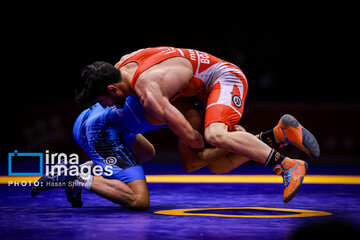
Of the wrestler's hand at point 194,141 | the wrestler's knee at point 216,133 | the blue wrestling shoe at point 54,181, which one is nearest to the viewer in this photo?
the wrestler's knee at point 216,133

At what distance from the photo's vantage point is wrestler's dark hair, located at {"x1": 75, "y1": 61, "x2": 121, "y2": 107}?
3.94 meters

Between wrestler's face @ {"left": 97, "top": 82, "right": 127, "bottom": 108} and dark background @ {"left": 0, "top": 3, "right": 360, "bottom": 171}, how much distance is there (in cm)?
634

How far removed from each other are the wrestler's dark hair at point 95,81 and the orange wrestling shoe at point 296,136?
123cm

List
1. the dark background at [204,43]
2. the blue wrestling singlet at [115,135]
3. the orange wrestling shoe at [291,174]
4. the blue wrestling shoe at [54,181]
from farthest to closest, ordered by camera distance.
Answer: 1. the dark background at [204,43]
2. the blue wrestling singlet at [115,135]
3. the blue wrestling shoe at [54,181]
4. the orange wrestling shoe at [291,174]

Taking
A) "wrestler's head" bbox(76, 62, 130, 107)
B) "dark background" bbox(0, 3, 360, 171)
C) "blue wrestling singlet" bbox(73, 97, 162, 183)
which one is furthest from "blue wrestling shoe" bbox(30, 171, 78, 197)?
"dark background" bbox(0, 3, 360, 171)

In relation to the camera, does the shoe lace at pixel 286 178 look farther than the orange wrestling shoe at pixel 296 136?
No

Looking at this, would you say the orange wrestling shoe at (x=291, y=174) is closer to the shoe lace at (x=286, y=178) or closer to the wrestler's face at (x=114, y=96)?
the shoe lace at (x=286, y=178)

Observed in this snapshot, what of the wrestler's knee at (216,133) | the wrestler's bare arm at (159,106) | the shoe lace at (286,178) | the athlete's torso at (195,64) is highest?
the athlete's torso at (195,64)

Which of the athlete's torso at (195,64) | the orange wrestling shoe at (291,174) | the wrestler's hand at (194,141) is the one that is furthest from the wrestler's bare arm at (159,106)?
the orange wrestling shoe at (291,174)

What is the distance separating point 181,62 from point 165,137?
17.1ft

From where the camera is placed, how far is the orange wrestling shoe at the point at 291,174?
3738 millimetres

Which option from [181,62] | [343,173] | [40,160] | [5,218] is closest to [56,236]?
[5,218]

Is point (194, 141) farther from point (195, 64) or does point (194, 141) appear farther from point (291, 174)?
point (291, 174)

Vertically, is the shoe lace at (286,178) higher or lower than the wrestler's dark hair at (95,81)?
lower
